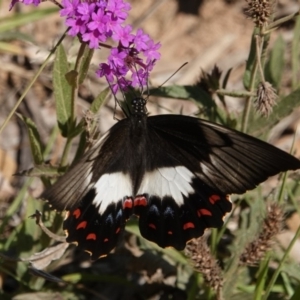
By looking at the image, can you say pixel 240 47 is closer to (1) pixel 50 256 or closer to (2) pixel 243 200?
(2) pixel 243 200

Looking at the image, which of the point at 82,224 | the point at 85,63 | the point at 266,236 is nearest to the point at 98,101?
the point at 85,63

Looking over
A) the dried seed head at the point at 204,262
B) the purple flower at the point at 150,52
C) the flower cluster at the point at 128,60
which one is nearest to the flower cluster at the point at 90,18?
the flower cluster at the point at 128,60

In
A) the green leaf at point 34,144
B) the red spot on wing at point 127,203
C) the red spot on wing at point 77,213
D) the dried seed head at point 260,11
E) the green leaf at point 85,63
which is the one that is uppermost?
the dried seed head at point 260,11

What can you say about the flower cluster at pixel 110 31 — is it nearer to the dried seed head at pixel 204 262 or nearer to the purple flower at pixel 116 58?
the purple flower at pixel 116 58

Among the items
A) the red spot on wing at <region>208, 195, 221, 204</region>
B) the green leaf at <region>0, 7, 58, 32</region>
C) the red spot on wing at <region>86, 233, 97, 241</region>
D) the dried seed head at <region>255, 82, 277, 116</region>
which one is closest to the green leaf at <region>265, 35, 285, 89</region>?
the dried seed head at <region>255, 82, 277, 116</region>

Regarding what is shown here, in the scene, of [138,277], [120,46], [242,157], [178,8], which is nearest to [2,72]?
[178,8]

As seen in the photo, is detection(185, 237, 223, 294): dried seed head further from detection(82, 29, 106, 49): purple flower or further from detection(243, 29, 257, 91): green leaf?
detection(82, 29, 106, 49): purple flower
